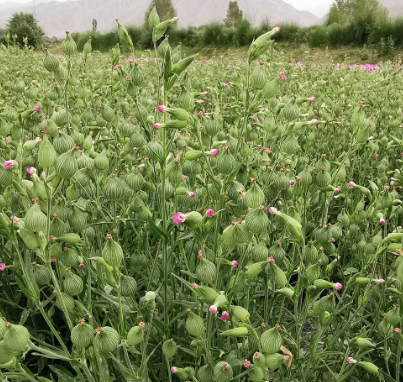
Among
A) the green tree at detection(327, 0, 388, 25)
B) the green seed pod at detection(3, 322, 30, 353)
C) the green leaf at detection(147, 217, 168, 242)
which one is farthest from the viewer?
the green tree at detection(327, 0, 388, 25)

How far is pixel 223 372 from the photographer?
1.34 meters

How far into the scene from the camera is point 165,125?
56.2 inches

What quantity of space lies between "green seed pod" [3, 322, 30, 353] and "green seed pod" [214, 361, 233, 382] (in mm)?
679

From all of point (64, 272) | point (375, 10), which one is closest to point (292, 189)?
point (64, 272)

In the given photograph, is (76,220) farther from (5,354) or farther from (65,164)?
(5,354)

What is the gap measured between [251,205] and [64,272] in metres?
0.78

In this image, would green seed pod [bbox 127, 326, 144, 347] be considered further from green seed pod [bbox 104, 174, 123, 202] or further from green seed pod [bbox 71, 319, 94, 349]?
green seed pod [bbox 104, 174, 123, 202]

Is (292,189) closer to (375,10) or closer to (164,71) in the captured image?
(164,71)

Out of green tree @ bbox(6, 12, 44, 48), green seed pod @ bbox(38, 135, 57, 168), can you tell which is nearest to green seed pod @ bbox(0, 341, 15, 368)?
green seed pod @ bbox(38, 135, 57, 168)

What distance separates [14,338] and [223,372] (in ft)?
2.38

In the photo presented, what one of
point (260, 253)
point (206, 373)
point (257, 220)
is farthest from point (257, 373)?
point (257, 220)

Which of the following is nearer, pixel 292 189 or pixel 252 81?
pixel 252 81

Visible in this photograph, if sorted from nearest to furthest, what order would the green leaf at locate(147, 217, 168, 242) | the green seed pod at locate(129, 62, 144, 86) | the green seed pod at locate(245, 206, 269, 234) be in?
the green seed pod at locate(245, 206, 269, 234)
the green leaf at locate(147, 217, 168, 242)
the green seed pod at locate(129, 62, 144, 86)

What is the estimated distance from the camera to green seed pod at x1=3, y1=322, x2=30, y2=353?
105 centimetres
